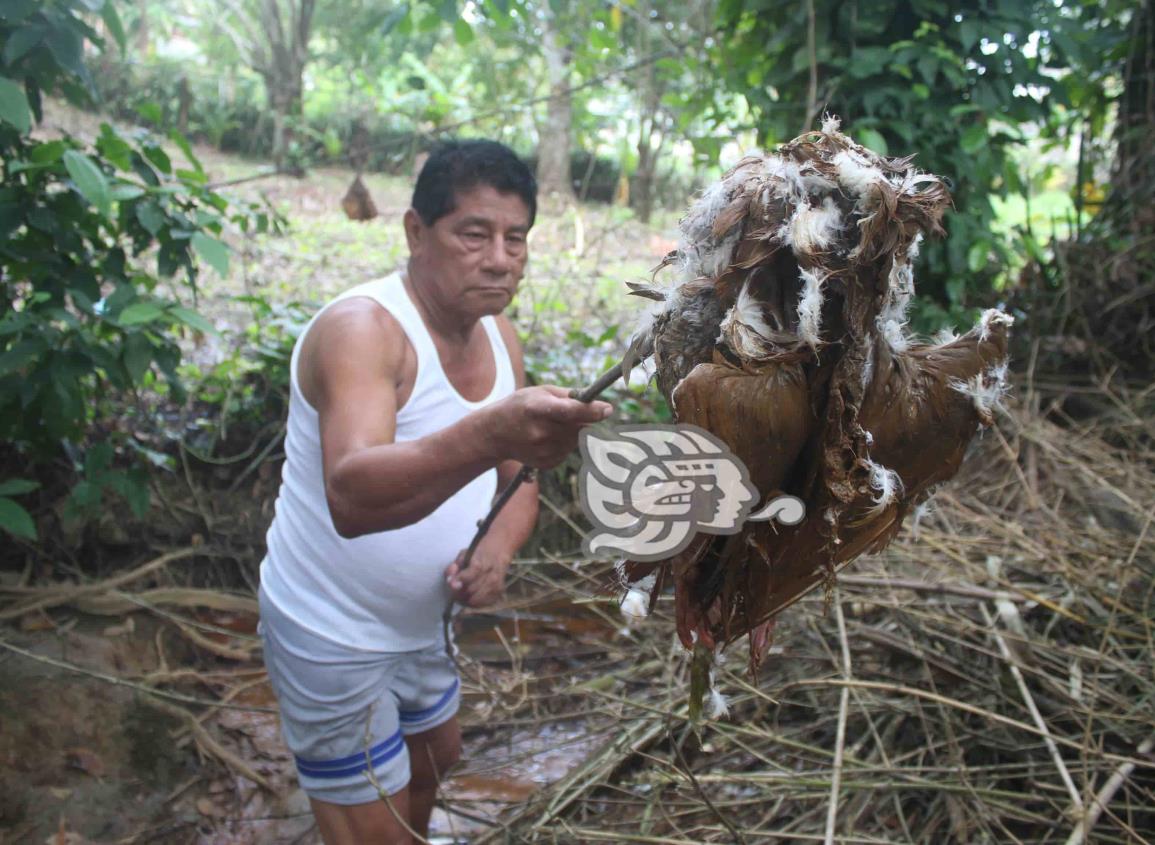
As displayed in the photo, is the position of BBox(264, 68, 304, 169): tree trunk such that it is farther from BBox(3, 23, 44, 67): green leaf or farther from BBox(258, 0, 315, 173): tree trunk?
BBox(3, 23, 44, 67): green leaf

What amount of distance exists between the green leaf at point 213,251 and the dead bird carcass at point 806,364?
5.60 feet

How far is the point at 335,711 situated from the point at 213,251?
1297mm

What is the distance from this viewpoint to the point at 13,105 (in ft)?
6.31

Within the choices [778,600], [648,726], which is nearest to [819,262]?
[778,600]

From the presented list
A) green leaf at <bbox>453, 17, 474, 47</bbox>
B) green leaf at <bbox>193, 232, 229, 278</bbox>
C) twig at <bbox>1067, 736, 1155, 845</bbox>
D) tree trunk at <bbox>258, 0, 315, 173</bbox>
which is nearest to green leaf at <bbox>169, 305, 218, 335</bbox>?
green leaf at <bbox>193, 232, 229, 278</bbox>

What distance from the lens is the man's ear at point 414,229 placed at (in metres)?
1.88

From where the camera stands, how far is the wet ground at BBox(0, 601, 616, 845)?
247cm

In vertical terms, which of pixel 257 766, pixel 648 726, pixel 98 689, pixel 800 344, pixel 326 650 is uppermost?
pixel 800 344

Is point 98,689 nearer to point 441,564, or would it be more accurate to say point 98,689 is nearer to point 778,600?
point 441,564

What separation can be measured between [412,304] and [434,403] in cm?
21

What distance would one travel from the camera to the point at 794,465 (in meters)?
0.92

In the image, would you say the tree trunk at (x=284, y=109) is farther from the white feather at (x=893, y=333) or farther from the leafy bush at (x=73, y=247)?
the white feather at (x=893, y=333)

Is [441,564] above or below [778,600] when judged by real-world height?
below

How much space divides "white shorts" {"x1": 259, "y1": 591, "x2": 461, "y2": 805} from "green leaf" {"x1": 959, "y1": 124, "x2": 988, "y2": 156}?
8.75 ft
